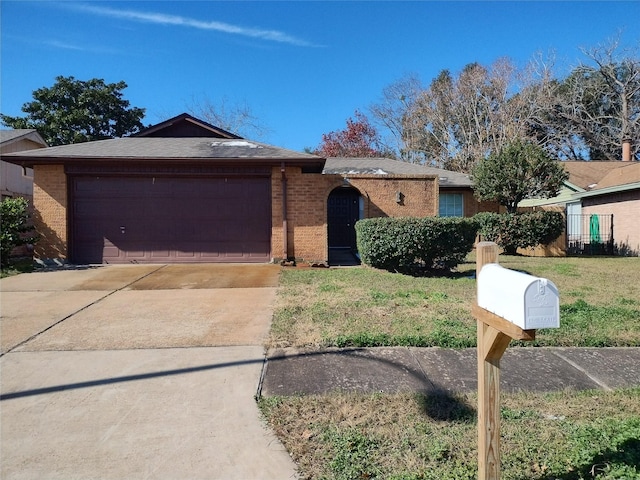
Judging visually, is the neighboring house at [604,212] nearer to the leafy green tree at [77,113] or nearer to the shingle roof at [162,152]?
the shingle roof at [162,152]

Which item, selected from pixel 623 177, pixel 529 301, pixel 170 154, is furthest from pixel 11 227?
pixel 623 177

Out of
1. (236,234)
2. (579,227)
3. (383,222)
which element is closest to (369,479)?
(383,222)

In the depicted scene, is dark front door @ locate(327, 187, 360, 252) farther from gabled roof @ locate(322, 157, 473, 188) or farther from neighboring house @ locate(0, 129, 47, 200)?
neighboring house @ locate(0, 129, 47, 200)

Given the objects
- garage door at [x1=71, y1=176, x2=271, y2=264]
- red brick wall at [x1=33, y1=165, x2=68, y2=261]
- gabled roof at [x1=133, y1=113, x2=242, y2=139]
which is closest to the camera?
red brick wall at [x1=33, y1=165, x2=68, y2=261]

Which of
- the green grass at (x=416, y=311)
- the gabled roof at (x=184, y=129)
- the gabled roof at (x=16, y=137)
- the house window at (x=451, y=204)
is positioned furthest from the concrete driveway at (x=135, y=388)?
the gabled roof at (x=16, y=137)

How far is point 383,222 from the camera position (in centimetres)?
976

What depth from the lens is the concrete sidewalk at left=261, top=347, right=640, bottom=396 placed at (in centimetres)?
377

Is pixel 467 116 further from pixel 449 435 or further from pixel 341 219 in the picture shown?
pixel 449 435

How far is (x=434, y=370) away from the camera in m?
4.11

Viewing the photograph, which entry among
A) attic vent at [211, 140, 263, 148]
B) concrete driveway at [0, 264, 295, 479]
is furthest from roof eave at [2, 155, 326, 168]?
concrete driveway at [0, 264, 295, 479]

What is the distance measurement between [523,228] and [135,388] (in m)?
13.6

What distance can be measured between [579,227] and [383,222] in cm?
1371

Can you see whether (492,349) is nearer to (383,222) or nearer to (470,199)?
(383,222)

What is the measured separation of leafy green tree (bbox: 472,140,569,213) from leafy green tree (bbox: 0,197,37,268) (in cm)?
1417
